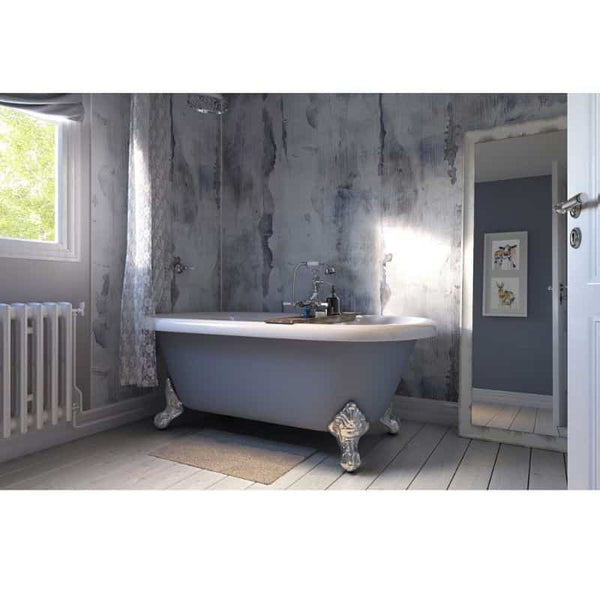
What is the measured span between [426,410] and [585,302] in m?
1.95

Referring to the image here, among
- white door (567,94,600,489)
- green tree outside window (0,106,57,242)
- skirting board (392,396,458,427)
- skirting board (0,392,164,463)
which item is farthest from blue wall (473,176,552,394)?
green tree outside window (0,106,57,242)

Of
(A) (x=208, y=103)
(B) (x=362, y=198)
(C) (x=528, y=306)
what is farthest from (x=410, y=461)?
(A) (x=208, y=103)

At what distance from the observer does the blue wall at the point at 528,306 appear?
8.32 ft

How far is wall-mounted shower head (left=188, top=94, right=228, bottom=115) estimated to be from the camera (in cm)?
Result: 294

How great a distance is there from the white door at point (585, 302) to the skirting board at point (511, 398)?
1.50 metres

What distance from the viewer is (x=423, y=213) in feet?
9.70

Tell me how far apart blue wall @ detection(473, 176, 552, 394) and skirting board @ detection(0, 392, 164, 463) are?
2102 millimetres

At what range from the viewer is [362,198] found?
3152 mm

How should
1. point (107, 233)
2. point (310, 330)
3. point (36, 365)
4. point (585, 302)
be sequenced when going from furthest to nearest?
point (107, 233), point (36, 365), point (310, 330), point (585, 302)

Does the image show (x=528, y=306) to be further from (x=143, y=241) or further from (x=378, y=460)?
(x=143, y=241)

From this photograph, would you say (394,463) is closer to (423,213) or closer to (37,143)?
(423,213)

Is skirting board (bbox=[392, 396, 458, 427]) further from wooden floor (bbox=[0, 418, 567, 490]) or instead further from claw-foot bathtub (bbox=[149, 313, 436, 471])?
claw-foot bathtub (bbox=[149, 313, 436, 471])
